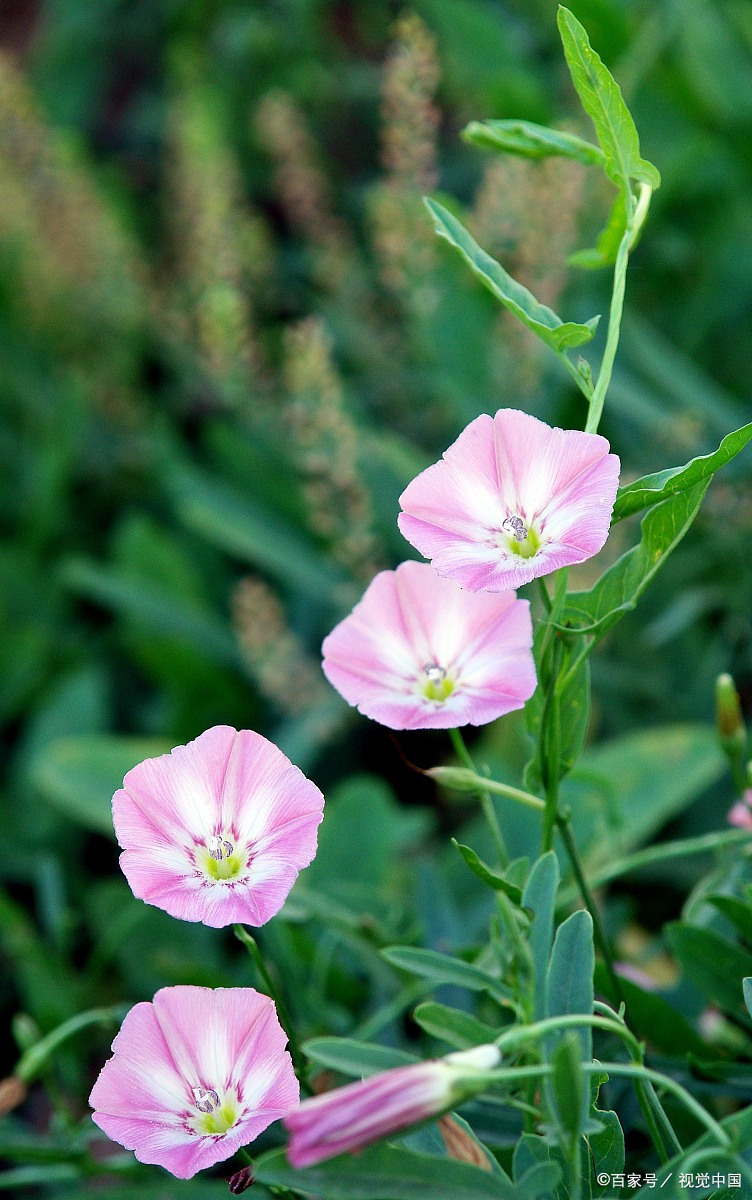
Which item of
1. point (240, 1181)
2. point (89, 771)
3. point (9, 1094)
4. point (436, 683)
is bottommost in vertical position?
point (89, 771)

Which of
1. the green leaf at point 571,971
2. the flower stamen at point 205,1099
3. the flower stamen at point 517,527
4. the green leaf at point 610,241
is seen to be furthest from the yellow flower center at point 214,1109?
the green leaf at point 610,241

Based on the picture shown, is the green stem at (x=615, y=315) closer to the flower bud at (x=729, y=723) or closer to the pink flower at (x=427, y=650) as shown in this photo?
the pink flower at (x=427, y=650)

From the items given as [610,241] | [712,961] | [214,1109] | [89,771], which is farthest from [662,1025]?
[89,771]

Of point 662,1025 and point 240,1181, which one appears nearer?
point 240,1181

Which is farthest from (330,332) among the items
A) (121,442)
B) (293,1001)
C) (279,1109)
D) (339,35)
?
(279,1109)

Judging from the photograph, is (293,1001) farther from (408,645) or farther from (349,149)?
(349,149)

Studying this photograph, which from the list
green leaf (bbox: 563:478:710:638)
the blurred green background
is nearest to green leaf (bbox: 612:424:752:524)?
green leaf (bbox: 563:478:710:638)

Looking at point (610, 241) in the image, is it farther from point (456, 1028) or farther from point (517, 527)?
point (456, 1028)
